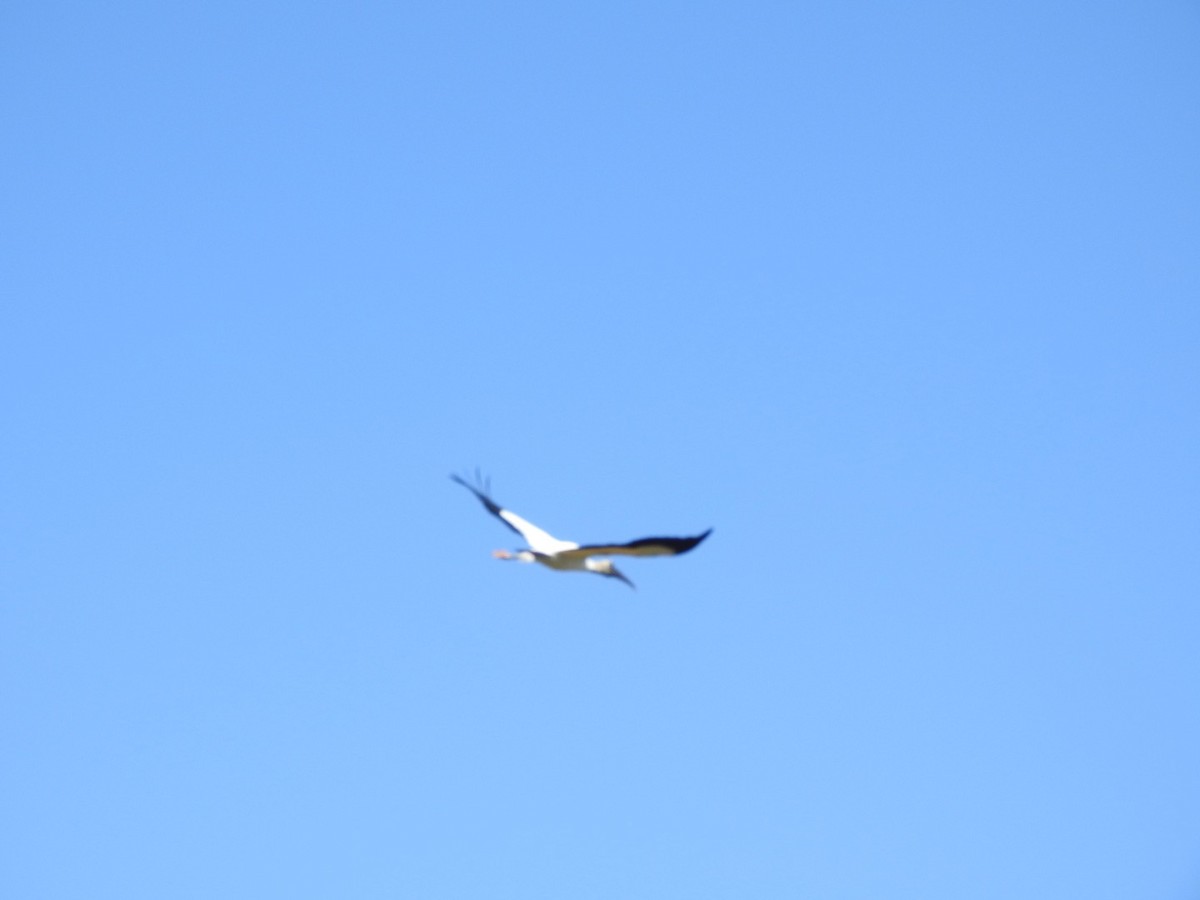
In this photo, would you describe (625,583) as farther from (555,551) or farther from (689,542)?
(689,542)

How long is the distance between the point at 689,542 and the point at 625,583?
4151 millimetres

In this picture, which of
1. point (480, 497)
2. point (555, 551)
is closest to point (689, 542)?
point (555, 551)

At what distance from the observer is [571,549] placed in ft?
89.8

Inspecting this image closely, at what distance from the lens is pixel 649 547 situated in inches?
995

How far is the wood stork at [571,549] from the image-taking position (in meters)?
25.1

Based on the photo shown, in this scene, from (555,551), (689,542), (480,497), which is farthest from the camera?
(480,497)

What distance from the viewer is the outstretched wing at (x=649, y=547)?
24.7 metres

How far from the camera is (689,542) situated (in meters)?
24.6

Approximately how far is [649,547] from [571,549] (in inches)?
95.0

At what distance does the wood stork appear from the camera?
987 inches

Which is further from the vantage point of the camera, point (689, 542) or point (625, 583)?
point (625, 583)

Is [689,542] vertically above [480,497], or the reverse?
[480,497]

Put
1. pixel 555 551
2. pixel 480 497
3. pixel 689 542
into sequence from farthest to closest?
1. pixel 480 497
2. pixel 555 551
3. pixel 689 542

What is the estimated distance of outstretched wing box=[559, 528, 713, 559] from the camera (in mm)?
24688
